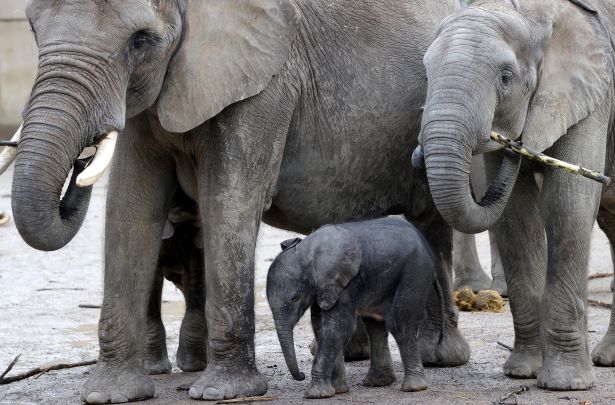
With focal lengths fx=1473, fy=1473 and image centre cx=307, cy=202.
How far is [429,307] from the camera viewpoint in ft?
24.3

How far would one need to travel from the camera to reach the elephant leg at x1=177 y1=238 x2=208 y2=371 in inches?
287

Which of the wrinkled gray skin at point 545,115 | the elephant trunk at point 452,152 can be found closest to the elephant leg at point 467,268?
the wrinkled gray skin at point 545,115

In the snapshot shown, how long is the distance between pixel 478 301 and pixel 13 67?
42.7 ft

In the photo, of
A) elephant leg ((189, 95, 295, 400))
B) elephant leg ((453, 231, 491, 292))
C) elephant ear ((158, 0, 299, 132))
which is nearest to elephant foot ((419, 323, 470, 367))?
elephant leg ((189, 95, 295, 400))

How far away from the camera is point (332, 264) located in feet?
20.2

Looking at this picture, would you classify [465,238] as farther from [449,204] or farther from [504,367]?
[449,204]

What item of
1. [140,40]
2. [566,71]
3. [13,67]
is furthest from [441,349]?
[13,67]

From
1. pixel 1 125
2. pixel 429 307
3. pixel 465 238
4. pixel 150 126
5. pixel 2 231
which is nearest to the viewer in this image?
pixel 150 126

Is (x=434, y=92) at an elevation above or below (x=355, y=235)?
above

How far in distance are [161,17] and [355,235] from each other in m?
1.23

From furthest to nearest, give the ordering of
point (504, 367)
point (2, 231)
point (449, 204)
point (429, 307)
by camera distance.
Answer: point (2, 231) → point (429, 307) → point (504, 367) → point (449, 204)

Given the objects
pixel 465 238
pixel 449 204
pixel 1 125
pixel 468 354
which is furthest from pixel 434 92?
pixel 1 125

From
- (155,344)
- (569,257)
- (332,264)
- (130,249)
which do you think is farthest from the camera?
(155,344)

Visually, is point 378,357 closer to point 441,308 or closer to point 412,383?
point 412,383
